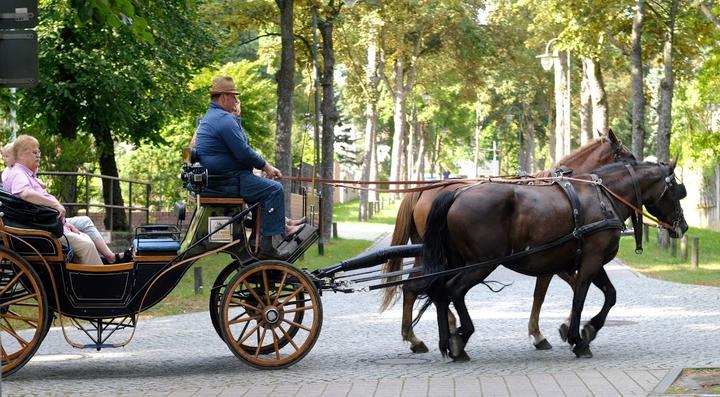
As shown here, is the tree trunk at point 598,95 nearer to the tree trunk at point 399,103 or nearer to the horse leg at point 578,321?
the tree trunk at point 399,103

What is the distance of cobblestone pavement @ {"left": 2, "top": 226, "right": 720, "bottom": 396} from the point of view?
31.1ft

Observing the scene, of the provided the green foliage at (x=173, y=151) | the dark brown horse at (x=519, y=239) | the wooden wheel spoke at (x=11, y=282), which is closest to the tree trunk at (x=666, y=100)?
the green foliage at (x=173, y=151)

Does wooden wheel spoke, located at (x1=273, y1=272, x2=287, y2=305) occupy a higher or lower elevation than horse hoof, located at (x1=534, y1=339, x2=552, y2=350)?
higher

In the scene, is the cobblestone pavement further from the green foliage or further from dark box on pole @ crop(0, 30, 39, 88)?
the green foliage

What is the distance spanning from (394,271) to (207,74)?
37.4 meters

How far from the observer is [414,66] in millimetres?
50875

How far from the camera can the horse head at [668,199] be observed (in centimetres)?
1250

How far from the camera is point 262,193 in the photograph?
35.6 ft

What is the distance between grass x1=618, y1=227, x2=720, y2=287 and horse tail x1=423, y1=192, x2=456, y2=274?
11.1 m

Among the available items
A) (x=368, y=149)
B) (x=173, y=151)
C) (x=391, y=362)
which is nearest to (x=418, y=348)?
(x=391, y=362)

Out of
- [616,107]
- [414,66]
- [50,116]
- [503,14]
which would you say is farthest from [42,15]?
[616,107]

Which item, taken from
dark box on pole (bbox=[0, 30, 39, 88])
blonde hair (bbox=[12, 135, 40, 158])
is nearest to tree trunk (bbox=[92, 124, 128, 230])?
blonde hair (bbox=[12, 135, 40, 158])

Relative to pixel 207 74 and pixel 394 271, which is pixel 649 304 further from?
pixel 207 74

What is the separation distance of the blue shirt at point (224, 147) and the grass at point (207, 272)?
20.3ft
